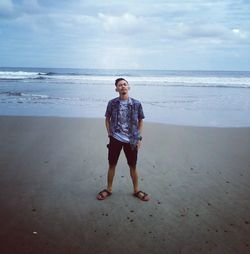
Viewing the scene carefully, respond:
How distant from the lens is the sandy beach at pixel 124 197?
361cm

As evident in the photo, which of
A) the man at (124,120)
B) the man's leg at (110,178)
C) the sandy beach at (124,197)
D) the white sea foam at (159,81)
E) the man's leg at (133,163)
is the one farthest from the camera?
the white sea foam at (159,81)

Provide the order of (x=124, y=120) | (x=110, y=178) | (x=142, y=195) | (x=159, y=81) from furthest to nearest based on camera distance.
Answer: (x=159, y=81) < (x=110, y=178) < (x=142, y=195) < (x=124, y=120)

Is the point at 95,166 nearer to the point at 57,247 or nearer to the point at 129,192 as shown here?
the point at 129,192

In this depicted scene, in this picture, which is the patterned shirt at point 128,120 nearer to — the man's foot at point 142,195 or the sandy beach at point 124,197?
the man's foot at point 142,195

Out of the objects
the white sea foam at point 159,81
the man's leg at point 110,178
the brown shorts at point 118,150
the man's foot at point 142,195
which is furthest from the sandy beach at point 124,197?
the white sea foam at point 159,81

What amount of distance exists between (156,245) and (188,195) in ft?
4.70

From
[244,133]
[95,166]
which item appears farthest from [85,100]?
[95,166]

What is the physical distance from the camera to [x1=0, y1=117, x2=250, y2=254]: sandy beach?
361 cm

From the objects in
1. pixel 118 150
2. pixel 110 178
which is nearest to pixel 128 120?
pixel 118 150

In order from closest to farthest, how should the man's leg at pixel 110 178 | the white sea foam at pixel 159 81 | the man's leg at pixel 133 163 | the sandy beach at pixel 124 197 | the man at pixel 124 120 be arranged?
the sandy beach at pixel 124 197
the man at pixel 124 120
the man's leg at pixel 133 163
the man's leg at pixel 110 178
the white sea foam at pixel 159 81

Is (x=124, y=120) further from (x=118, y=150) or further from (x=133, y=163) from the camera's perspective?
(x=133, y=163)

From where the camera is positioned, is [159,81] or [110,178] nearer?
[110,178]

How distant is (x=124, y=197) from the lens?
4781mm

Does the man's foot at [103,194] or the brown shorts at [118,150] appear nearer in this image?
the brown shorts at [118,150]
